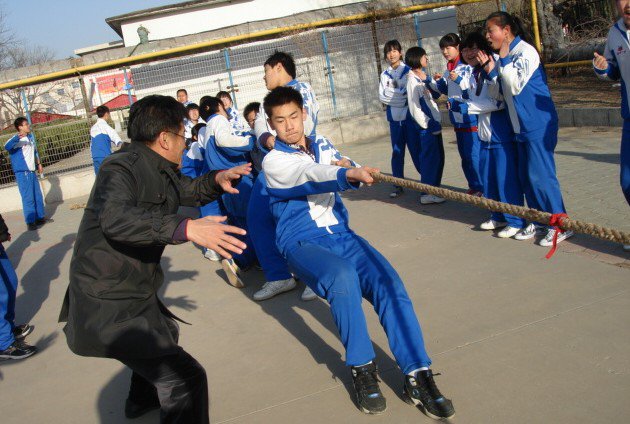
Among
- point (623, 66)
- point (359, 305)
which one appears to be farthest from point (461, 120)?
point (359, 305)

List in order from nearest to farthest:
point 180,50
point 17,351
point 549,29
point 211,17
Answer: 1. point 17,351
2. point 180,50
3. point 549,29
4. point 211,17

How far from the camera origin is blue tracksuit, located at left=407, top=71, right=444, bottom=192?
7.20 m

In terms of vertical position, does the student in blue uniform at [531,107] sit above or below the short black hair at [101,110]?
below

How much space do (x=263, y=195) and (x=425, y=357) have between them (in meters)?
2.42

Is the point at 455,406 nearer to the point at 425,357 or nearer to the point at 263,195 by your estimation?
the point at 425,357

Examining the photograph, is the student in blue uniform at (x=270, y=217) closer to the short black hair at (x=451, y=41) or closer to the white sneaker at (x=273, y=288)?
the white sneaker at (x=273, y=288)

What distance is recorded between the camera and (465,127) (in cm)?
673

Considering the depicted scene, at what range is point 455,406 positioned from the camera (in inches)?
121

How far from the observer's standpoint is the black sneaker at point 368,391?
122 inches

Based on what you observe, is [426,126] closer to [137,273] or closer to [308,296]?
[308,296]

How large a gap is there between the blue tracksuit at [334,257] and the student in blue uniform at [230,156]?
2.17m

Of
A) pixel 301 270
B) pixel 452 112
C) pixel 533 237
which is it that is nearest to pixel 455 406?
pixel 301 270

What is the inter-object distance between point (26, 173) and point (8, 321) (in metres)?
6.31

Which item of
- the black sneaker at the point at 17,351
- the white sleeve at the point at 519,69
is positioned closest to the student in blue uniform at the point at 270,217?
the white sleeve at the point at 519,69
